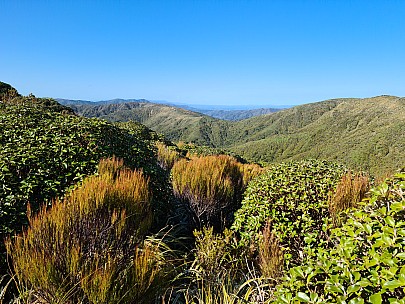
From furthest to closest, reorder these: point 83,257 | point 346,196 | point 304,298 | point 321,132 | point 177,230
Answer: point 321,132 < point 177,230 < point 346,196 < point 83,257 < point 304,298

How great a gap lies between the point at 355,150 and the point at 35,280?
3288 inches

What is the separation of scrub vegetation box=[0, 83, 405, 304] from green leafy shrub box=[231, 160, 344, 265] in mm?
17

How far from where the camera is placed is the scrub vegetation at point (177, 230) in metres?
1.99

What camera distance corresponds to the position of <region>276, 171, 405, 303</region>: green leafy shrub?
1.60 m

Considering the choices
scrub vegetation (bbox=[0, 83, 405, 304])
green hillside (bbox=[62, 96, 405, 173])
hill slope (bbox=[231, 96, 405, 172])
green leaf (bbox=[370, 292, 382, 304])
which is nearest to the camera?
green leaf (bbox=[370, 292, 382, 304])

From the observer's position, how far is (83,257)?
2.53 meters

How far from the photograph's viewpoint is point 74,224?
2.68 metres

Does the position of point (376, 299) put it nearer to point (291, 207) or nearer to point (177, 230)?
point (291, 207)

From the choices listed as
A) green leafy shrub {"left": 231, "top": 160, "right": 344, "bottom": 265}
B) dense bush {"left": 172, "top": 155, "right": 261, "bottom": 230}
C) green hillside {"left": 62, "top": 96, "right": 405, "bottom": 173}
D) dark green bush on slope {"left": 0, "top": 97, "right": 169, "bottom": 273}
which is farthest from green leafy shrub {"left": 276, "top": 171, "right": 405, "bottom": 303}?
green hillside {"left": 62, "top": 96, "right": 405, "bottom": 173}

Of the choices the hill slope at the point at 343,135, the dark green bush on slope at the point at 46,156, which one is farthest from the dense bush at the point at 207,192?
the hill slope at the point at 343,135

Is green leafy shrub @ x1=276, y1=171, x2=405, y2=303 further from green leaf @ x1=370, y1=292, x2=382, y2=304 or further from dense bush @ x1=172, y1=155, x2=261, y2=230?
dense bush @ x1=172, y1=155, x2=261, y2=230

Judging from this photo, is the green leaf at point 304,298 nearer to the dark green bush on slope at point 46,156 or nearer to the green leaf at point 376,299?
the green leaf at point 376,299

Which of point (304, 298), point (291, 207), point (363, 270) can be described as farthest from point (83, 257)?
point (291, 207)

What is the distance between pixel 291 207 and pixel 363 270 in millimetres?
2139
